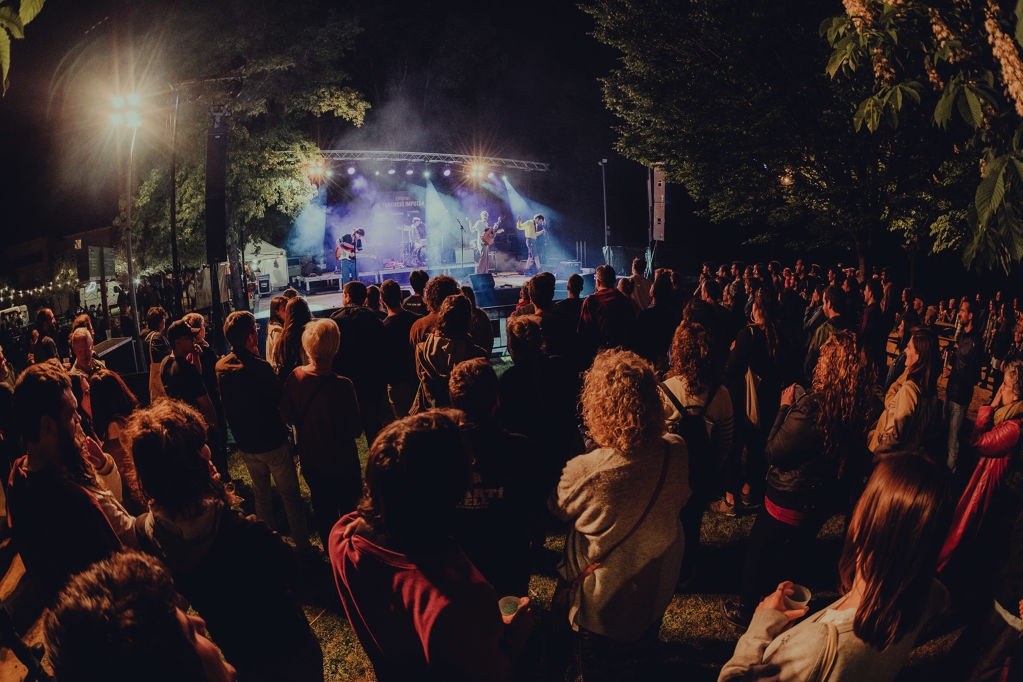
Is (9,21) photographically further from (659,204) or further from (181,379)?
(659,204)

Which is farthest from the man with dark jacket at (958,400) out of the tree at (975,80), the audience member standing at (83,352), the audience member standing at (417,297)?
the audience member standing at (83,352)

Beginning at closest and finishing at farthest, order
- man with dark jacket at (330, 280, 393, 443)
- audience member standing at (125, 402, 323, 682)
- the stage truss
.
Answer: audience member standing at (125, 402, 323, 682)
man with dark jacket at (330, 280, 393, 443)
the stage truss

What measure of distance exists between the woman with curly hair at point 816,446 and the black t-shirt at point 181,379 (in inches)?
166

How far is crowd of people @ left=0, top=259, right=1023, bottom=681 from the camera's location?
52.3 inches

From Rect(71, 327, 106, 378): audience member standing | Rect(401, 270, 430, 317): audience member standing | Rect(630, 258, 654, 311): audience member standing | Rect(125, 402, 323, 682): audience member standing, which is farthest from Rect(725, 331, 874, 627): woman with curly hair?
Rect(630, 258, 654, 311): audience member standing

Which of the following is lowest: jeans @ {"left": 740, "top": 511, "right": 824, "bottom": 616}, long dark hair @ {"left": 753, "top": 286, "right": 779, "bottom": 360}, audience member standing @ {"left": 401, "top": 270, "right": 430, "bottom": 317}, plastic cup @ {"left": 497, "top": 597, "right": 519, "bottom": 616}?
jeans @ {"left": 740, "top": 511, "right": 824, "bottom": 616}

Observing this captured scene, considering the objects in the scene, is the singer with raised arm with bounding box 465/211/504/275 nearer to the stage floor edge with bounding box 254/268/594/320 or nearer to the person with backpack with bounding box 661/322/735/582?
the stage floor edge with bounding box 254/268/594/320

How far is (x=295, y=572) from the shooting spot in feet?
6.05

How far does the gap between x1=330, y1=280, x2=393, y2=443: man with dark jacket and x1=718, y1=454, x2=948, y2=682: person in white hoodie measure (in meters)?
4.23

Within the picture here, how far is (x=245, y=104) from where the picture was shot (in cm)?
1473

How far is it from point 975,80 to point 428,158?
856 inches

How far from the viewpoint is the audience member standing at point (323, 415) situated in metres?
3.46

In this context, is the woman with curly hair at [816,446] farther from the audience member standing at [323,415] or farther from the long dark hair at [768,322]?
the audience member standing at [323,415]

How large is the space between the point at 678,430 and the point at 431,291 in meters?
2.73
